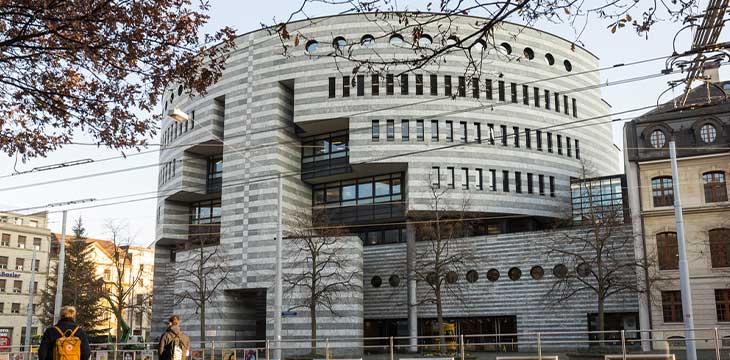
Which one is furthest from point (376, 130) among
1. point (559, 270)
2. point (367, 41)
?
point (559, 270)

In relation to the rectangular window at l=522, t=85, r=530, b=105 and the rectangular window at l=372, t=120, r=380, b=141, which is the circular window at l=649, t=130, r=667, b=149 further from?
the rectangular window at l=372, t=120, r=380, b=141

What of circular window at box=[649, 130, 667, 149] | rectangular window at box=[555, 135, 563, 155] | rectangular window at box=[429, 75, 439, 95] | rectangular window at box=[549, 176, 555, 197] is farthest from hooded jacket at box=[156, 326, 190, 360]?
rectangular window at box=[555, 135, 563, 155]

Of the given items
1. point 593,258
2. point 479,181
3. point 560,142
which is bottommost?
point 593,258

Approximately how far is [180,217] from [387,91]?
65.3 feet

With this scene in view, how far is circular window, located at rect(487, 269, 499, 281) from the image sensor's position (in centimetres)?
4169

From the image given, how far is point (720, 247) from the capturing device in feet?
112

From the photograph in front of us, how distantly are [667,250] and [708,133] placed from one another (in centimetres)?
631

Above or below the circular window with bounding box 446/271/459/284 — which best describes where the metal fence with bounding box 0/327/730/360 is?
below

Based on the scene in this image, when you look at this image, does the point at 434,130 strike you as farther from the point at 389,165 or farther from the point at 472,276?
the point at 472,276

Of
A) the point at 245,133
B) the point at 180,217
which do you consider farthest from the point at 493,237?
the point at 180,217

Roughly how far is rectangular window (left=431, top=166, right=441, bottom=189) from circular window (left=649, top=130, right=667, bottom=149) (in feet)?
39.8

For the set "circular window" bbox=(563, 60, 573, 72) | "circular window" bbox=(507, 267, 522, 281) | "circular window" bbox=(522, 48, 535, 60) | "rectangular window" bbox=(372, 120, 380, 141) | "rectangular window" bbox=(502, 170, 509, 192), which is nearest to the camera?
"circular window" bbox=(507, 267, 522, 281)

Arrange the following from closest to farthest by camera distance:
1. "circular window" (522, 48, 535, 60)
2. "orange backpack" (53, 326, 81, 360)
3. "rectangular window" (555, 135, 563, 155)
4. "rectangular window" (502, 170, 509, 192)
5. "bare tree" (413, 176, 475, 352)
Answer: "orange backpack" (53, 326, 81, 360) → "bare tree" (413, 176, 475, 352) → "rectangular window" (502, 170, 509, 192) → "circular window" (522, 48, 535, 60) → "rectangular window" (555, 135, 563, 155)

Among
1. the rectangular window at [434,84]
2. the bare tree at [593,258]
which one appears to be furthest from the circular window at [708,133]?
the rectangular window at [434,84]
